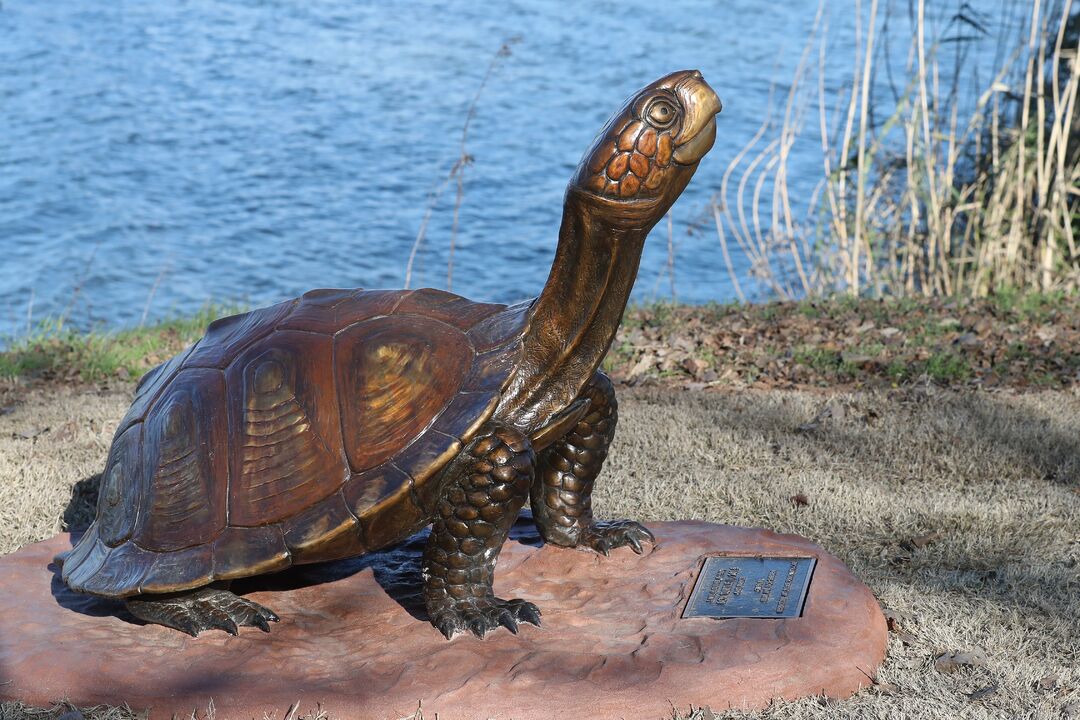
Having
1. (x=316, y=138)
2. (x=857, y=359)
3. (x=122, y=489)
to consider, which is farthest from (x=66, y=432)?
(x=316, y=138)

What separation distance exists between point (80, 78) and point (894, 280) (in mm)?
12783

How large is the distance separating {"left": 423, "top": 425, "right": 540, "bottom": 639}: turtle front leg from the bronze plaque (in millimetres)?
580

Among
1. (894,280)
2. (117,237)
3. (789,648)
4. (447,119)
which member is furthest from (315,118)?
(789,648)

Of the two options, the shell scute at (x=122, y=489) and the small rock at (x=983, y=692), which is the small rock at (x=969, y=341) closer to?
the small rock at (x=983, y=692)

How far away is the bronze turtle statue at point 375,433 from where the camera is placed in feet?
11.6

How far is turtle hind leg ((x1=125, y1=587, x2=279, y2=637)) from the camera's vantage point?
3787 mm

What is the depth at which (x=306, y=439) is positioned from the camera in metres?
3.64

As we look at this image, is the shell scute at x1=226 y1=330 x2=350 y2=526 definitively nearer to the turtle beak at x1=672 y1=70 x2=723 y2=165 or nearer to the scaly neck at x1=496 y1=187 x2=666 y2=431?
the scaly neck at x1=496 y1=187 x2=666 y2=431

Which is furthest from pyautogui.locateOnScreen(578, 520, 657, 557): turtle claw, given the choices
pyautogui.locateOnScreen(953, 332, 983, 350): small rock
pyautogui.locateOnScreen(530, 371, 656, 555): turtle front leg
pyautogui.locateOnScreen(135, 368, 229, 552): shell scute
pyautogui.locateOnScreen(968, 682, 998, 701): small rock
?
pyautogui.locateOnScreen(953, 332, 983, 350): small rock

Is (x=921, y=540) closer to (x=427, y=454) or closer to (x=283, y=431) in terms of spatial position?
(x=427, y=454)

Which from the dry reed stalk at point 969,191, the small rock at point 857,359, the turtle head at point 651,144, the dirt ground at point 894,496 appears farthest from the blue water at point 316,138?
the turtle head at point 651,144

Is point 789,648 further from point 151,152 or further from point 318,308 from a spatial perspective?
point 151,152

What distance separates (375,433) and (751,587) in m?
1.39

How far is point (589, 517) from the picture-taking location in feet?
14.2
